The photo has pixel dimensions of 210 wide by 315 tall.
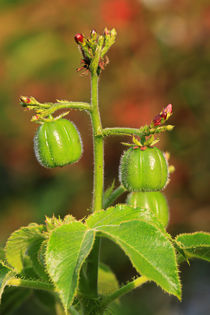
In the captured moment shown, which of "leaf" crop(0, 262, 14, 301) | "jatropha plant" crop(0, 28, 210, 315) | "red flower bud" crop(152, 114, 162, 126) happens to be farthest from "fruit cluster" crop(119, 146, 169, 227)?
"leaf" crop(0, 262, 14, 301)

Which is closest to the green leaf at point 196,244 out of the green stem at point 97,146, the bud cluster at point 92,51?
the green stem at point 97,146

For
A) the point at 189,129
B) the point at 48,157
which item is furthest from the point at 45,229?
the point at 189,129

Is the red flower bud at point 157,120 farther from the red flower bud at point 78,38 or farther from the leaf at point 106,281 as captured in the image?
the leaf at point 106,281

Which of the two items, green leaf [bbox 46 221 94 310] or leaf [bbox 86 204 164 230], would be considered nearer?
green leaf [bbox 46 221 94 310]

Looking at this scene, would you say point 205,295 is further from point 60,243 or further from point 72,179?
point 60,243

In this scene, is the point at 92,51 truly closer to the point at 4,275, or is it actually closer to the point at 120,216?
the point at 120,216

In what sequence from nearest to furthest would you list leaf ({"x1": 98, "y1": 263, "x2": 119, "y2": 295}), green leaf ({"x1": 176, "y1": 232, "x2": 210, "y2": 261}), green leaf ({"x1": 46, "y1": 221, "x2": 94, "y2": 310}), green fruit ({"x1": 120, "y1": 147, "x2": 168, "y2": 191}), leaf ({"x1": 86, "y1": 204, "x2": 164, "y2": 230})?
1. green leaf ({"x1": 46, "y1": 221, "x2": 94, "y2": 310})
2. leaf ({"x1": 86, "y1": 204, "x2": 164, "y2": 230})
3. green leaf ({"x1": 176, "y1": 232, "x2": 210, "y2": 261})
4. green fruit ({"x1": 120, "y1": 147, "x2": 168, "y2": 191})
5. leaf ({"x1": 98, "y1": 263, "x2": 119, "y2": 295})

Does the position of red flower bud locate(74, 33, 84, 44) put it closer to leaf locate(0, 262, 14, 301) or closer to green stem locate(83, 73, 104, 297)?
green stem locate(83, 73, 104, 297)
